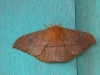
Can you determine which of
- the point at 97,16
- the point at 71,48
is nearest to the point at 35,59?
the point at 71,48

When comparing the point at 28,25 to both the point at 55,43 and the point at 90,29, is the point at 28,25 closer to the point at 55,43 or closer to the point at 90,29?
the point at 55,43

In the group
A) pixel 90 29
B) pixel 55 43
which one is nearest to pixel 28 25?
pixel 55 43

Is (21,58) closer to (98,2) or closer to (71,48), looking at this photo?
(71,48)
